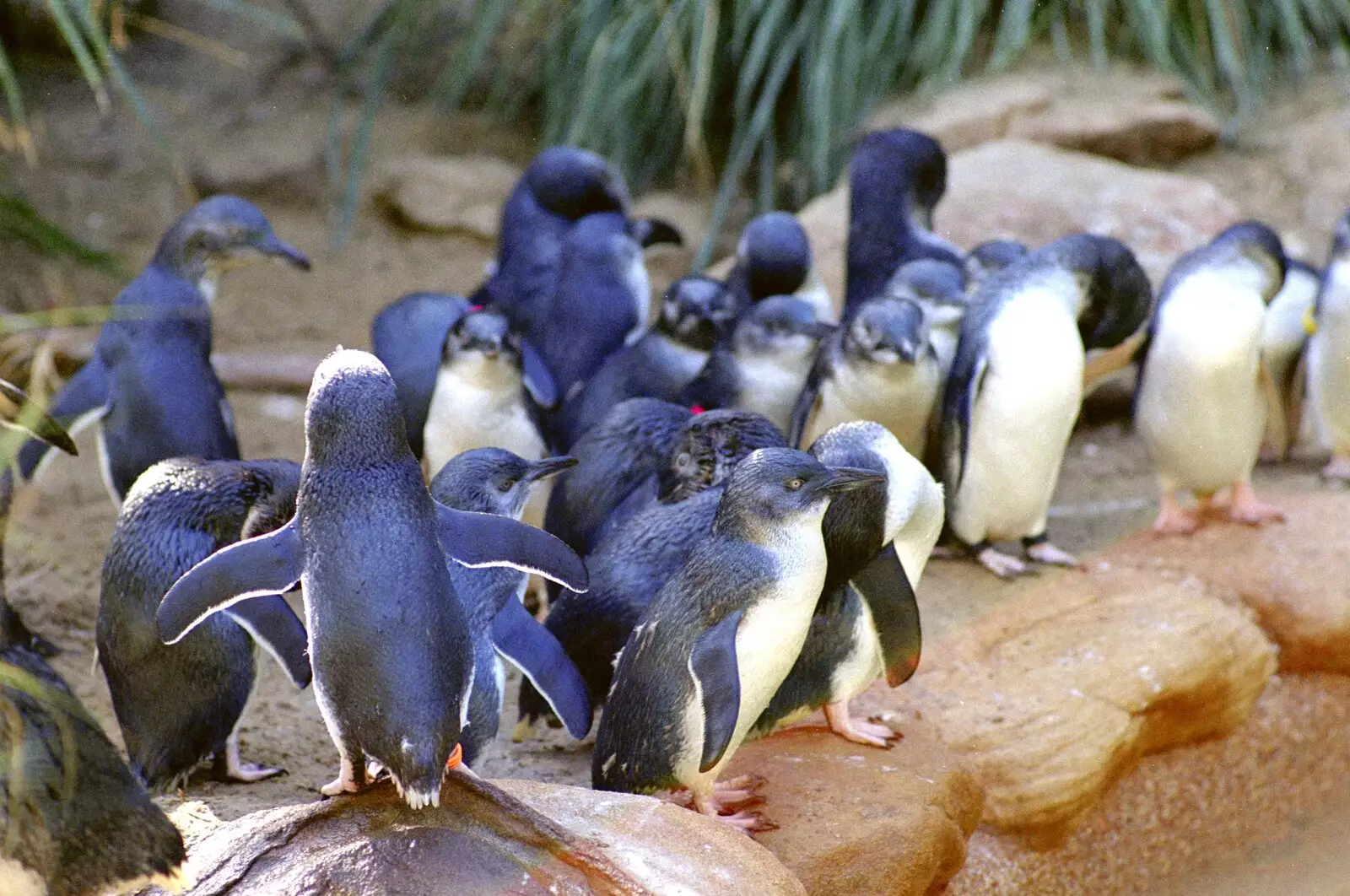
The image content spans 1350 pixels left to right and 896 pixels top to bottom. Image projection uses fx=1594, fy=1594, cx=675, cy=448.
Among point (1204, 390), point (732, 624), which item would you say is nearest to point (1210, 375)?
point (1204, 390)

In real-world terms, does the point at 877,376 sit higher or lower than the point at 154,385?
lower

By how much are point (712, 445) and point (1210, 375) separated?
180cm

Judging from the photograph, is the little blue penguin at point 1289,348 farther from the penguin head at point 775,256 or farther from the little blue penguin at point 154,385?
the little blue penguin at point 154,385

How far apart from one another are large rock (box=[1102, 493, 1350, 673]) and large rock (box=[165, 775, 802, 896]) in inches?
85.2

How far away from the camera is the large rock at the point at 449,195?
7777 mm

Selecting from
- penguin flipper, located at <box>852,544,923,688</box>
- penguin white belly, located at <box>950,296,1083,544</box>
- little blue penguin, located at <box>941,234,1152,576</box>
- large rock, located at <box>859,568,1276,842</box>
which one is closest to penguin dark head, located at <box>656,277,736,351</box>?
little blue penguin, located at <box>941,234,1152,576</box>

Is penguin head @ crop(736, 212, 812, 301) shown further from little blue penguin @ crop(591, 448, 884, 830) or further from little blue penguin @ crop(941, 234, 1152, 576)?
little blue penguin @ crop(591, 448, 884, 830)

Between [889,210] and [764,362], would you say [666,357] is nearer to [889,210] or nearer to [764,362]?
[764,362]

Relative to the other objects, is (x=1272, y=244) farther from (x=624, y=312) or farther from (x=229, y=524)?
(x=229, y=524)

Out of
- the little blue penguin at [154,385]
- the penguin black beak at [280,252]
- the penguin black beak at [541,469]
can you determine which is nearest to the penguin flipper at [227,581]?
the penguin black beak at [541,469]

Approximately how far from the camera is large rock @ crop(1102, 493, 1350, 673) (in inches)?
168

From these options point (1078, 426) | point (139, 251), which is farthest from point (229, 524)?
point (139, 251)

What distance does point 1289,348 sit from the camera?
5.59m

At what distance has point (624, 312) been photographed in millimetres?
5453
